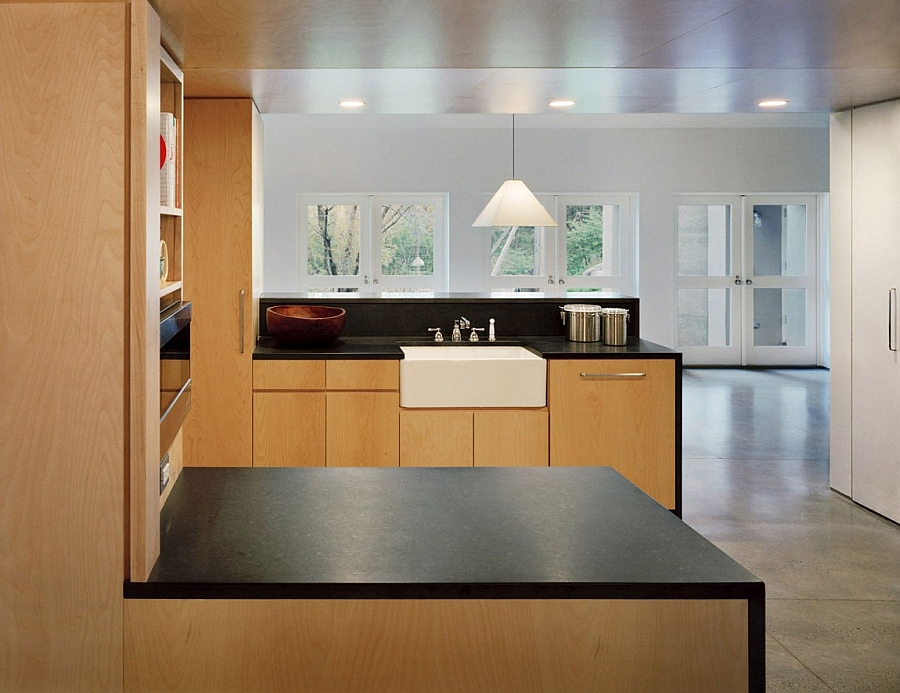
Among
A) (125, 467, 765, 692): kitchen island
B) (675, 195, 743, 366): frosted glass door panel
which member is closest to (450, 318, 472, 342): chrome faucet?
(125, 467, 765, 692): kitchen island

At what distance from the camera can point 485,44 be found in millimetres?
2664

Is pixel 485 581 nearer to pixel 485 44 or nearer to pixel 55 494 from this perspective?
pixel 55 494

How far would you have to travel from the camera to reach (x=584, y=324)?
4793mm

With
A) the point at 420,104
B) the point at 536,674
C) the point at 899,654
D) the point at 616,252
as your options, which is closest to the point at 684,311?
the point at 616,252

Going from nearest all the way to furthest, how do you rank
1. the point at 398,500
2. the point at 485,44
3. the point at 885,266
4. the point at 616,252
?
the point at 398,500 < the point at 485,44 < the point at 885,266 < the point at 616,252

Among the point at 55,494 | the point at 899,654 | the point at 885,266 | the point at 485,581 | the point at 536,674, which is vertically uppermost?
the point at 885,266

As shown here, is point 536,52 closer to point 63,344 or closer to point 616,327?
point 63,344

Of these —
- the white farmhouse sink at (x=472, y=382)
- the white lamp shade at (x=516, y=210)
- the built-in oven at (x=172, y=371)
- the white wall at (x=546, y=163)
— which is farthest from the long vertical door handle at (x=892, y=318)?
the white wall at (x=546, y=163)

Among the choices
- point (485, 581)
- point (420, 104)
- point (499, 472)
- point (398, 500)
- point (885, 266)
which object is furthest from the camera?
point (885, 266)

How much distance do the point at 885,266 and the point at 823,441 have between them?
2.49m

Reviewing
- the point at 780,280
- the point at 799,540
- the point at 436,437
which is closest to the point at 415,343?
the point at 436,437

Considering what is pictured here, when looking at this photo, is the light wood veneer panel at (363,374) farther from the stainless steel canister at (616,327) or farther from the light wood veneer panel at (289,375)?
the stainless steel canister at (616,327)

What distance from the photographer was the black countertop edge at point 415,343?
4270 mm

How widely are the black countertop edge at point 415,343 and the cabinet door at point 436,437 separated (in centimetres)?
33
